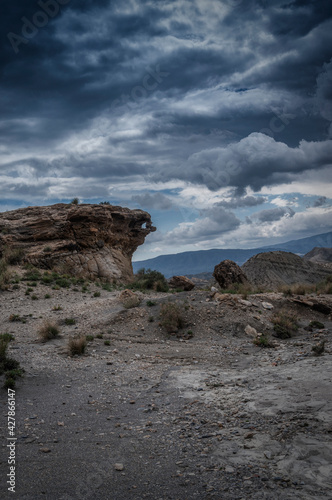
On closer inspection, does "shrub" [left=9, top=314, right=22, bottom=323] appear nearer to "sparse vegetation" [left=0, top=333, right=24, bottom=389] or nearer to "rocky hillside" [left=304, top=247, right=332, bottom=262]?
"sparse vegetation" [left=0, top=333, right=24, bottom=389]

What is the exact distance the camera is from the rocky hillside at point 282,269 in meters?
43.0

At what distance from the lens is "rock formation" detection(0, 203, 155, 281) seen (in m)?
24.9

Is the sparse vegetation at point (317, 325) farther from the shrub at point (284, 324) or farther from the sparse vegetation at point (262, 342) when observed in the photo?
the sparse vegetation at point (262, 342)

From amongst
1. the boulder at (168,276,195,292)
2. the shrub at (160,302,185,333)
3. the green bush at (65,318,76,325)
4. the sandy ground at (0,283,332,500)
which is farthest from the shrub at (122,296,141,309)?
the boulder at (168,276,195,292)

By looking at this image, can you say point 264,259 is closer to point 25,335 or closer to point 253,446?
point 25,335

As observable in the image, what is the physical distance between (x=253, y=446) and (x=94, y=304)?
40.1ft

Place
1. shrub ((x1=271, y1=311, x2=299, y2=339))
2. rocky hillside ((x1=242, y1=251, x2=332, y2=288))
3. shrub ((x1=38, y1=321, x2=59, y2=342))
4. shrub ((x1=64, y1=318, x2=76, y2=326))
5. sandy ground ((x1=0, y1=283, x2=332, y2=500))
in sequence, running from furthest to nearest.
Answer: rocky hillside ((x1=242, y1=251, x2=332, y2=288)), shrub ((x1=64, y1=318, x2=76, y2=326)), shrub ((x1=271, y1=311, x2=299, y2=339)), shrub ((x1=38, y1=321, x2=59, y2=342)), sandy ground ((x1=0, y1=283, x2=332, y2=500))

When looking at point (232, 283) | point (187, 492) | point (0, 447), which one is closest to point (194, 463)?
point (187, 492)

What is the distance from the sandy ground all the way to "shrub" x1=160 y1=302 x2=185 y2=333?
45.9 inches

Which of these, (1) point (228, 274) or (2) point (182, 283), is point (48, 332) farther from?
(2) point (182, 283)

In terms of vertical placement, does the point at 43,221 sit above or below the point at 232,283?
above

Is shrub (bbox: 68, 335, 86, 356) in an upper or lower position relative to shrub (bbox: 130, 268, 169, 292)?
lower

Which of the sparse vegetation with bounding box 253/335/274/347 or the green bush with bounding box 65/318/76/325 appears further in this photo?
the green bush with bounding box 65/318/76/325

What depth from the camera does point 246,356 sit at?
9.86 metres
